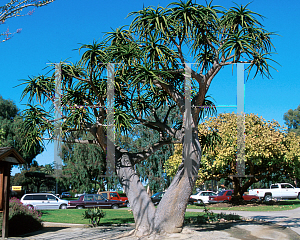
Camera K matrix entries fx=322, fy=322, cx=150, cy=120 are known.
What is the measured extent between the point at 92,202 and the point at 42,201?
425 centimetres

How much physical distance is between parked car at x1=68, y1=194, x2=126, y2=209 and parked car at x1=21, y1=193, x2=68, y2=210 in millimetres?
1341

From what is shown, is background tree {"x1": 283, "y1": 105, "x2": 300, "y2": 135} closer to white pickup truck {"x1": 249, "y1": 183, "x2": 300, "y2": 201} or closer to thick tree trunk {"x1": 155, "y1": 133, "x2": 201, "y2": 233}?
white pickup truck {"x1": 249, "y1": 183, "x2": 300, "y2": 201}

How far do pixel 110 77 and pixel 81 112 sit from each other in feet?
5.68

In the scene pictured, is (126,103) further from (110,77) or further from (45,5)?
(45,5)

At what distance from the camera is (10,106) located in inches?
2099

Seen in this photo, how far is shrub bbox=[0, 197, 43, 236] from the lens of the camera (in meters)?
12.4

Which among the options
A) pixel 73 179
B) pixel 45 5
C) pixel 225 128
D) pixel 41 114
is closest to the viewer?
pixel 45 5

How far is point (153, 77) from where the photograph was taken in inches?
413

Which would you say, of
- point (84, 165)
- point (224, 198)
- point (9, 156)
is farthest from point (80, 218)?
point (84, 165)

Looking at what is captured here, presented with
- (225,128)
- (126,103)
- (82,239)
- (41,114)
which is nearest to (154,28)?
(126,103)

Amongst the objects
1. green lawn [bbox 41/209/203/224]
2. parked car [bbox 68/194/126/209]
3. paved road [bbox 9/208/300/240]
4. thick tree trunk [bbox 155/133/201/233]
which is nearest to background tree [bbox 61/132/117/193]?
parked car [bbox 68/194/126/209]

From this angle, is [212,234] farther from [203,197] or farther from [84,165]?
[84,165]

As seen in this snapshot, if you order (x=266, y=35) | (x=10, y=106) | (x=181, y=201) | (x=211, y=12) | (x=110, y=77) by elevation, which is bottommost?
(x=181, y=201)

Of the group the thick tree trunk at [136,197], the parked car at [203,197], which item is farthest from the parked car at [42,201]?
the thick tree trunk at [136,197]
